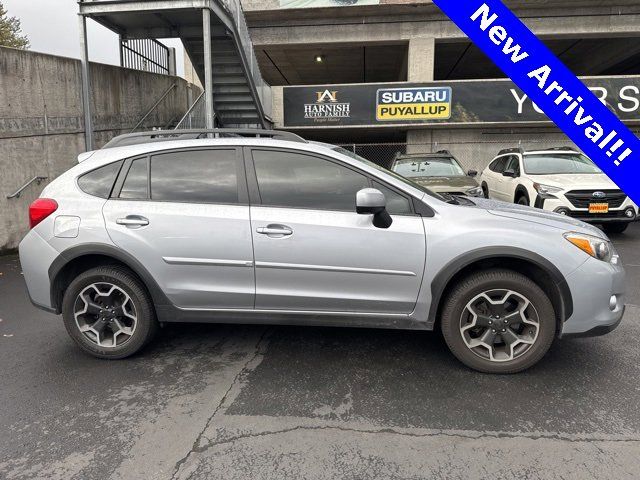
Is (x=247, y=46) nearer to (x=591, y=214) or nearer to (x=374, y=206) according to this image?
(x=591, y=214)

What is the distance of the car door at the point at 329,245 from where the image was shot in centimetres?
344

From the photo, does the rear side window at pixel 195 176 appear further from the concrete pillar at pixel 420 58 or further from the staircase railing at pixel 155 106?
the concrete pillar at pixel 420 58

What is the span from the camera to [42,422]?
9.75 feet

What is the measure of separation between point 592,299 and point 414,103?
12942 mm

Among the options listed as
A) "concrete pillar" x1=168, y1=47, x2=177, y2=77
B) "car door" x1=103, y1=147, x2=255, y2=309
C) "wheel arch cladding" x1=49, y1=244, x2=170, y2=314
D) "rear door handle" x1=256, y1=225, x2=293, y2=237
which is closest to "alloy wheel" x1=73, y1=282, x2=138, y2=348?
"wheel arch cladding" x1=49, y1=244, x2=170, y2=314

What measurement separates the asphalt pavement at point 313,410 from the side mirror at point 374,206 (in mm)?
1129

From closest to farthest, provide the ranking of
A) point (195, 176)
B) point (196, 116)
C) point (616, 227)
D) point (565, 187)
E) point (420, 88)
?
point (195, 176)
point (565, 187)
point (616, 227)
point (196, 116)
point (420, 88)

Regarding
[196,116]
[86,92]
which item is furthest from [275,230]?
[196,116]

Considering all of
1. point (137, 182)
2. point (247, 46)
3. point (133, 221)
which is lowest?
point (133, 221)

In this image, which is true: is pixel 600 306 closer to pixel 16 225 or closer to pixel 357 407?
pixel 357 407

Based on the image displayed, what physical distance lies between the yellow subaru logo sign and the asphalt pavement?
39.8 feet

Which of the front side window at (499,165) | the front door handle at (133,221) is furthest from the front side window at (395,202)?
the front side window at (499,165)

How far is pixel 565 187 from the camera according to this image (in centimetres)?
870

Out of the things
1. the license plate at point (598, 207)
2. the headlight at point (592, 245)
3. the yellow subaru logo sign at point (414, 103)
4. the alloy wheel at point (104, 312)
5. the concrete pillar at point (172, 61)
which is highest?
the concrete pillar at point (172, 61)
